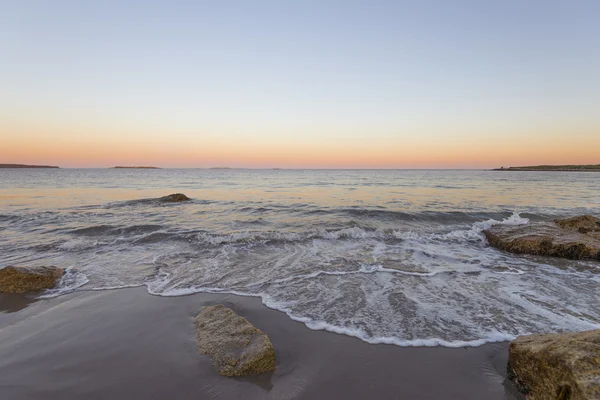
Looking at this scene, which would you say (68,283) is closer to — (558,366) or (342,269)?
(342,269)

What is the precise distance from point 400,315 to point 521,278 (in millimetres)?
3824

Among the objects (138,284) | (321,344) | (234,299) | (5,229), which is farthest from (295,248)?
(5,229)

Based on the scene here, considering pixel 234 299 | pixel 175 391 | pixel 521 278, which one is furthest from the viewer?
pixel 521 278

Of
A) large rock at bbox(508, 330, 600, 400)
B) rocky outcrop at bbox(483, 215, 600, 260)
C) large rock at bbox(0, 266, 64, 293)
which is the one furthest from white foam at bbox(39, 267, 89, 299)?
rocky outcrop at bbox(483, 215, 600, 260)

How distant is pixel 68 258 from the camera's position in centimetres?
803

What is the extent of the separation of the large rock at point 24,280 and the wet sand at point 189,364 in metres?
1.09

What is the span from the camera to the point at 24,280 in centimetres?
565

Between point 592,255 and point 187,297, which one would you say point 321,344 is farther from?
point 592,255

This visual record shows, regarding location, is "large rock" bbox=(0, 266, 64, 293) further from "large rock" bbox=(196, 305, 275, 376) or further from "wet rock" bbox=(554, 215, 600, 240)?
"wet rock" bbox=(554, 215, 600, 240)

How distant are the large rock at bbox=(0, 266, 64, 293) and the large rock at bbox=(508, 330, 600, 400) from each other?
7.99 meters

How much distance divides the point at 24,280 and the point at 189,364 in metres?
4.69

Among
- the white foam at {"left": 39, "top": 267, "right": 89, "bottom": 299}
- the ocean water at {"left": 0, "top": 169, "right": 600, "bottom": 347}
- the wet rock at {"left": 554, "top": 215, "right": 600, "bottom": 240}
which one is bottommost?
the ocean water at {"left": 0, "top": 169, "right": 600, "bottom": 347}

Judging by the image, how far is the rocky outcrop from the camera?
7.93 metres

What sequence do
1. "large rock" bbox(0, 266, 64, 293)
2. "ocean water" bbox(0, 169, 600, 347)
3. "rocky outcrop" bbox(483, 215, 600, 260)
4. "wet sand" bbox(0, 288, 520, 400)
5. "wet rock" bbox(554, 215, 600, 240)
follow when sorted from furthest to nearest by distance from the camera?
"wet rock" bbox(554, 215, 600, 240) → "rocky outcrop" bbox(483, 215, 600, 260) → "large rock" bbox(0, 266, 64, 293) → "ocean water" bbox(0, 169, 600, 347) → "wet sand" bbox(0, 288, 520, 400)
